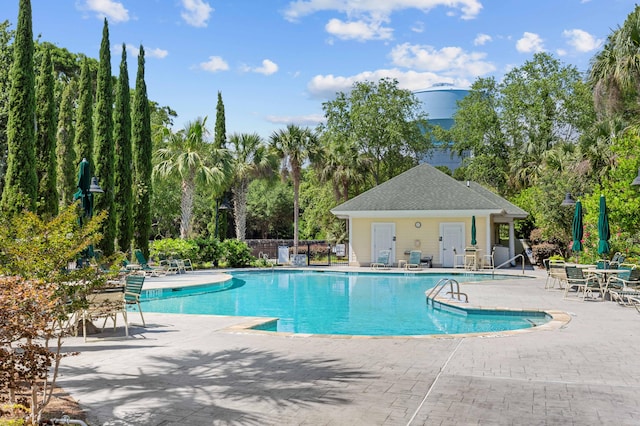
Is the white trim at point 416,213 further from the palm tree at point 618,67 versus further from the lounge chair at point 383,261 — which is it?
the palm tree at point 618,67

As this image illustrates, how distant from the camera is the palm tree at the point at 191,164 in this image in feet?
83.9

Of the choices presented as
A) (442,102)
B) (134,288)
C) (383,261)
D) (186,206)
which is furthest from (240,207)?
(442,102)

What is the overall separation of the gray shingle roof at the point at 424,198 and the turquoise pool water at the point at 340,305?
4409 mm

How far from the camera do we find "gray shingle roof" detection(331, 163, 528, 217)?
83.6ft

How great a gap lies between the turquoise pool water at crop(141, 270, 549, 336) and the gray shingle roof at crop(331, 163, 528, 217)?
4.41 metres

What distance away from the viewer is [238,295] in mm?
Answer: 16609

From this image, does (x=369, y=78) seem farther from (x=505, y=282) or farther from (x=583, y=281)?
(x=583, y=281)

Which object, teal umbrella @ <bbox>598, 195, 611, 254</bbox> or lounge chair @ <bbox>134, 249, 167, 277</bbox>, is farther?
lounge chair @ <bbox>134, 249, 167, 277</bbox>

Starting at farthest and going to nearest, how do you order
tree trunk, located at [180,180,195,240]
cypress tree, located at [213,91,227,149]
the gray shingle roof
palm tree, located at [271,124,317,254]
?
cypress tree, located at [213,91,227,149] → palm tree, located at [271,124,317,254] → tree trunk, located at [180,180,195,240] → the gray shingle roof

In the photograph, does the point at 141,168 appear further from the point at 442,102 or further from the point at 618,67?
the point at 442,102

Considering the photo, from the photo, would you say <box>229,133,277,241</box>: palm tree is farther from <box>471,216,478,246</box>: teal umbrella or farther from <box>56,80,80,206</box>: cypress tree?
<box>471,216,478,246</box>: teal umbrella

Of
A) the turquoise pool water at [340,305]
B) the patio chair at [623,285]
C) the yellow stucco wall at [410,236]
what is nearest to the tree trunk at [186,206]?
the turquoise pool water at [340,305]

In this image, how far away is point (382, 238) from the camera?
26.6 meters

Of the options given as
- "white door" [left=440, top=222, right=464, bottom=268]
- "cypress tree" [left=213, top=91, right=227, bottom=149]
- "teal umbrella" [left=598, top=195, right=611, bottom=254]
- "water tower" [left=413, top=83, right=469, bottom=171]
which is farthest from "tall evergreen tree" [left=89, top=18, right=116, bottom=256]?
"water tower" [left=413, top=83, right=469, bottom=171]
